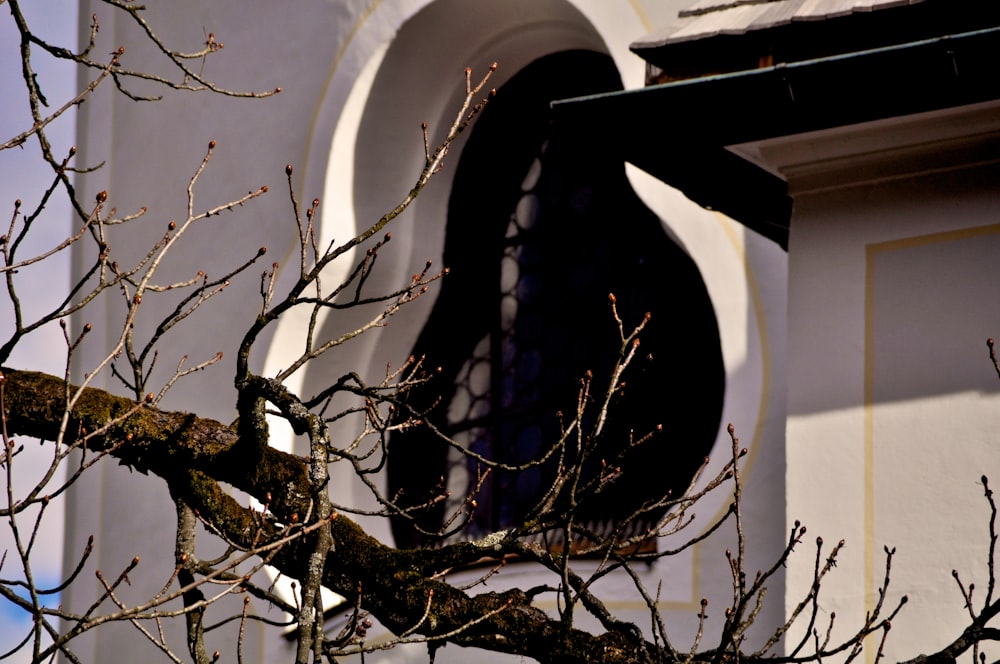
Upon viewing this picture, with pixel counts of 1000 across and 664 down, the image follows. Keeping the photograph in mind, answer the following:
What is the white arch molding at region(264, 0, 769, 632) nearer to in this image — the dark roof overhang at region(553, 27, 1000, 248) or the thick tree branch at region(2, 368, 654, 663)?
the dark roof overhang at region(553, 27, 1000, 248)

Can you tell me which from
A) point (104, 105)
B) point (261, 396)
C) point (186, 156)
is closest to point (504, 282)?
point (186, 156)

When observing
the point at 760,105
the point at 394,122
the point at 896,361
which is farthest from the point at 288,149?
the point at 896,361

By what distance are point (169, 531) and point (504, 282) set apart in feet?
7.93

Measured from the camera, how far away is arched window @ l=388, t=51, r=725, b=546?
877 centimetres

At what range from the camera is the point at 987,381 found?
21.5 feet

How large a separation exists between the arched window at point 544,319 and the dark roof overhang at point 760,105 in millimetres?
1562

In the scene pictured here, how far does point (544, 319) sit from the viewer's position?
9750mm

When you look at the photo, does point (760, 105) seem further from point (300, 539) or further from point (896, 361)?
point (300, 539)

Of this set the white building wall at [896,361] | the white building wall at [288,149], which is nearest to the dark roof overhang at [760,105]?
the white building wall at [896,361]

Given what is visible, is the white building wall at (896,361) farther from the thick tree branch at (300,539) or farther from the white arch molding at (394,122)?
the white arch molding at (394,122)

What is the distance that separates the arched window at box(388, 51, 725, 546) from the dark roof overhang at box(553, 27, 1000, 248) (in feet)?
5.13

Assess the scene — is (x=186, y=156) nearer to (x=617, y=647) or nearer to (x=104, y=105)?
(x=104, y=105)

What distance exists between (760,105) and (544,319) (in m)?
3.31

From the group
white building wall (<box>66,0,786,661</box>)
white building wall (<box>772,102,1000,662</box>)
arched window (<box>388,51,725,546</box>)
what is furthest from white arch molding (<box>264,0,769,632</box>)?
white building wall (<box>772,102,1000,662</box>)
